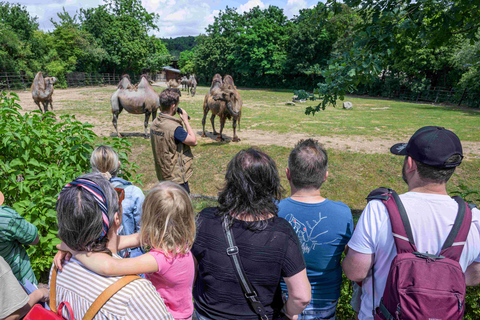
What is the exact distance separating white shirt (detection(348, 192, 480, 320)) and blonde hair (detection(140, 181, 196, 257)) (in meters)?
0.93

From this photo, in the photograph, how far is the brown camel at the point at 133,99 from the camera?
10.4 m

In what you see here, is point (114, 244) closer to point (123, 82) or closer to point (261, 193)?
point (261, 193)

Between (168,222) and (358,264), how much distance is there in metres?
1.08

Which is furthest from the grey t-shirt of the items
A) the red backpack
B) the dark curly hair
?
the red backpack

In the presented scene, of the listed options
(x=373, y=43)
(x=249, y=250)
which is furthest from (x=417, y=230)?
(x=373, y=43)

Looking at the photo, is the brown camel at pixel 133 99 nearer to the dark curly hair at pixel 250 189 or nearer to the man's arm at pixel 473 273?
the dark curly hair at pixel 250 189

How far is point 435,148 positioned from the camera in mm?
1524

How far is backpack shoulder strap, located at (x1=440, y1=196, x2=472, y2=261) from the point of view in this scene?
1.42 meters

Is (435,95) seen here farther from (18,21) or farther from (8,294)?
(18,21)

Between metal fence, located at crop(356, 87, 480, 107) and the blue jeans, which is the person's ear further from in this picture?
metal fence, located at crop(356, 87, 480, 107)

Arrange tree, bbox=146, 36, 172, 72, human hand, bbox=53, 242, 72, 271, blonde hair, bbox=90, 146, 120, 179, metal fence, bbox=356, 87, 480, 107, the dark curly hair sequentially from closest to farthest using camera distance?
human hand, bbox=53, 242, 72, 271 < the dark curly hair < blonde hair, bbox=90, 146, 120, 179 < metal fence, bbox=356, 87, 480, 107 < tree, bbox=146, 36, 172, 72

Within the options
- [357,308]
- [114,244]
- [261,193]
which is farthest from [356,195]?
[114,244]

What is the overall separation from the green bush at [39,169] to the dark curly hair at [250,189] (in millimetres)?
2092

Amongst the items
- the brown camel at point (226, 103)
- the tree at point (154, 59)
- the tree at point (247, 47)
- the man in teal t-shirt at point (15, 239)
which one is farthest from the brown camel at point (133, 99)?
the tree at point (154, 59)
